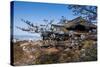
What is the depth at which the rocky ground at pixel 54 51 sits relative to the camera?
215cm

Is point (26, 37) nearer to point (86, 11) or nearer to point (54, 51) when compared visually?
point (54, 51)

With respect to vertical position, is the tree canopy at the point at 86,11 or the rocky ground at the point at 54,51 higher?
the tree canopy at the point at 86,11

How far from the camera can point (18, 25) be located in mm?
2137

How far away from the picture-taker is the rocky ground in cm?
215

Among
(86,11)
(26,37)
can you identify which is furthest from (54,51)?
(86,11)

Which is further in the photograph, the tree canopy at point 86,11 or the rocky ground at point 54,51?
the tree canopy at point 86,11

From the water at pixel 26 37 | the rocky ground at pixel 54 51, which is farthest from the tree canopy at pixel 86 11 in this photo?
the water at pixel 26 37

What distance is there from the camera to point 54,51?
89.5 inches

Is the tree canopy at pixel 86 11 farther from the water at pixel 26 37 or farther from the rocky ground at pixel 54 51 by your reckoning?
the water at pixel 26 37

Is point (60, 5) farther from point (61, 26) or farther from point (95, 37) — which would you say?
point (95, 37)

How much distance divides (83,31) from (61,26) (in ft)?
0.91

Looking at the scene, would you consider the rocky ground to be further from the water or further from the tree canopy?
the tree canopy

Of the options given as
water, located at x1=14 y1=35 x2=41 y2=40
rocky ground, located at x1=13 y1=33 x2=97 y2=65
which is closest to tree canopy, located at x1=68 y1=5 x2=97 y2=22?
rocky ground, located at x1=13 y1=33 x2=97 y2=65

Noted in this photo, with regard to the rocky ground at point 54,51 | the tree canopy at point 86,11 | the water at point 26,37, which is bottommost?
the rocky ground at point 54,51
